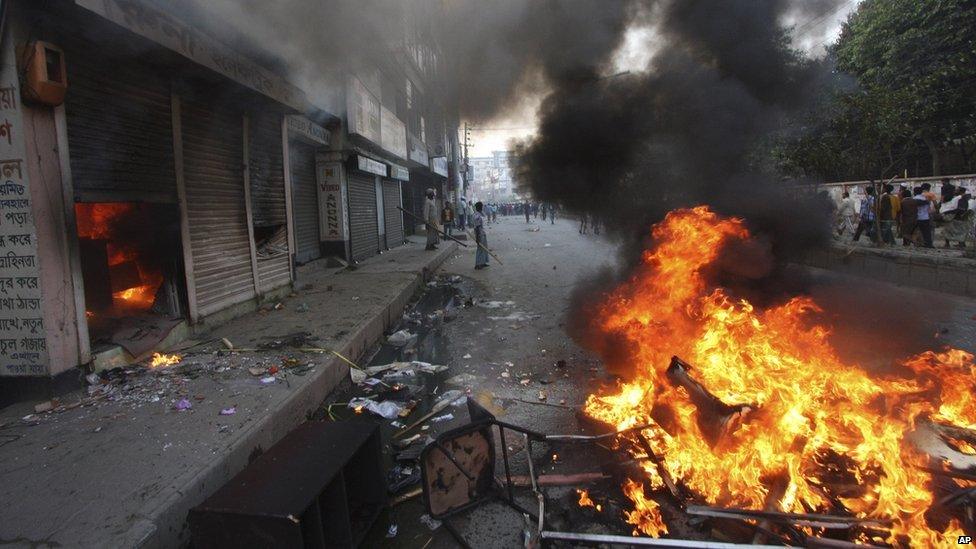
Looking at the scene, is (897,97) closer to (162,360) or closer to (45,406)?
(162,360)

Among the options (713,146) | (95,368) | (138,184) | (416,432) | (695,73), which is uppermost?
(695,73)

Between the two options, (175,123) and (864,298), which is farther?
(864,298)

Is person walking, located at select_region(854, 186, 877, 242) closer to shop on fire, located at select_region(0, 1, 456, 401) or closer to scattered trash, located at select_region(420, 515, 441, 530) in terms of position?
shop on fire, located at select_region(0, 1, 456, 401)

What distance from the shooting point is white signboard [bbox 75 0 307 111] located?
378 centimetres

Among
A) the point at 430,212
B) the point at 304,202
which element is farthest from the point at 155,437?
the point at 430,212

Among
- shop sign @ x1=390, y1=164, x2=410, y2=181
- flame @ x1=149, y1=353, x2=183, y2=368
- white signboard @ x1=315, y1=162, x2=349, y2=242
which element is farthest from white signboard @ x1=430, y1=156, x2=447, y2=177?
flame @ x1=149, y1=353, x2=183, y2=368

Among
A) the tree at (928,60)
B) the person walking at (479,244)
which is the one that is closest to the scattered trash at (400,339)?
the person walking at (479,244)

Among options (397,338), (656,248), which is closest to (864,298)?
(656,248)

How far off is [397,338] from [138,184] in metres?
3.25

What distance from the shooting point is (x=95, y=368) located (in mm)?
4117

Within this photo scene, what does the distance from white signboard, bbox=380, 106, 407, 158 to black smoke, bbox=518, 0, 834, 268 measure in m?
8.21

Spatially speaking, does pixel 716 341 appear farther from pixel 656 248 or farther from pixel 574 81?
pixel 574 81

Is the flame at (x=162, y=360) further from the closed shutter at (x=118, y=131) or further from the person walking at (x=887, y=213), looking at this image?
the person walking at (x=887, y=213)

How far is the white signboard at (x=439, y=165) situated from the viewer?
24594 millimetres
